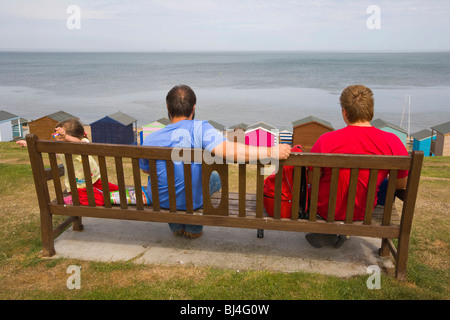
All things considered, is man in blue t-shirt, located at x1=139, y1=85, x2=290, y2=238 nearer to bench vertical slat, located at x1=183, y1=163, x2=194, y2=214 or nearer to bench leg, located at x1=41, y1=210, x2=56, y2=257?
bench vertical slat, located at x1=183, y1=163, x2=194, y2=214

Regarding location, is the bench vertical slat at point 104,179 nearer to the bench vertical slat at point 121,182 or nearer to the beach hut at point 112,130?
the bench vertical slat at point 121,182

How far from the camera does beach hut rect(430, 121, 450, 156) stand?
17.9 m

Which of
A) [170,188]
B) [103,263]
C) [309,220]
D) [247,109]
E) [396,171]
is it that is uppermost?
[396,171]

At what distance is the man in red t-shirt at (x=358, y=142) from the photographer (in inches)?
124

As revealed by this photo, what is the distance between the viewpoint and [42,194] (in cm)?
356

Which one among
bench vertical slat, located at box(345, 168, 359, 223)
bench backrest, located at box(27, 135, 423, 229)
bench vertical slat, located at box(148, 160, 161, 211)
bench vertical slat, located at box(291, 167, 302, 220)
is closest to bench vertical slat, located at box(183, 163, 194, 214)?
bench backrest, located at box(27, 135, 423, 229)

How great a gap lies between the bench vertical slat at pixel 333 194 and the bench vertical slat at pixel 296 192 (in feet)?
0.85

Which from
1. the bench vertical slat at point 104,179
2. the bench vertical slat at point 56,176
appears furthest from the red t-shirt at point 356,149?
the bench vertical slat at point 56,176
